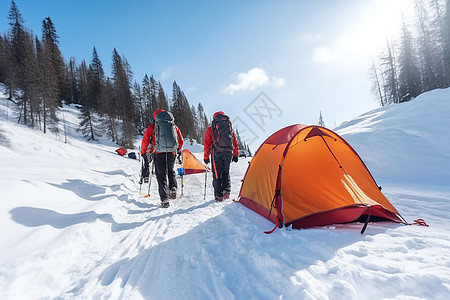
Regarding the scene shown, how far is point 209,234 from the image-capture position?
289 centimetres

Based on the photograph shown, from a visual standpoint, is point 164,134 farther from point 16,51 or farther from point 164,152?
point 16,51

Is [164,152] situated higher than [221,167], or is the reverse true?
[164,152]

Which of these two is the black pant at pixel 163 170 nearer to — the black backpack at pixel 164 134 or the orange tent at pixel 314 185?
the black backpack at pixel 164 134

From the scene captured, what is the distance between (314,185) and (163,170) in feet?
11.6

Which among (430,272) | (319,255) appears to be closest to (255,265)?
(319,255)

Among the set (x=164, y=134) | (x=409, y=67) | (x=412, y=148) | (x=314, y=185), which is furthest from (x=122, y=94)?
(x=409, y=67)

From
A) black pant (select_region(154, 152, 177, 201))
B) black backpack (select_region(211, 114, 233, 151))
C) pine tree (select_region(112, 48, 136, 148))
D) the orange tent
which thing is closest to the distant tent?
black pant (select_region(154, 152, 177, 201))

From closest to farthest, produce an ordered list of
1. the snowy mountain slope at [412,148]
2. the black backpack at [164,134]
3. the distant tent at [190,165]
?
the black backpack at [164,134] < the snowy mountain slope at [412,148] < the distant tent at [190,165]

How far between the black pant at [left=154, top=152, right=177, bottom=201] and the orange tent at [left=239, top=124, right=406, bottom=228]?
226 cm

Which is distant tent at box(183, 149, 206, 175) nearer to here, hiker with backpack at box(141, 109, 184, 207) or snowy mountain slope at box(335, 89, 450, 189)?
hiker with backpack at box(141, 109, 184, 207)

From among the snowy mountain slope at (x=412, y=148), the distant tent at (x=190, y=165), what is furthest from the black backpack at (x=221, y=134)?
the distant tent at (x=190, y=165)

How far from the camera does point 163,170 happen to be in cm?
482

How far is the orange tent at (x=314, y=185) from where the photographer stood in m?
2.77

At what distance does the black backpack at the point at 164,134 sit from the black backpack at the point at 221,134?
3.50 feet
